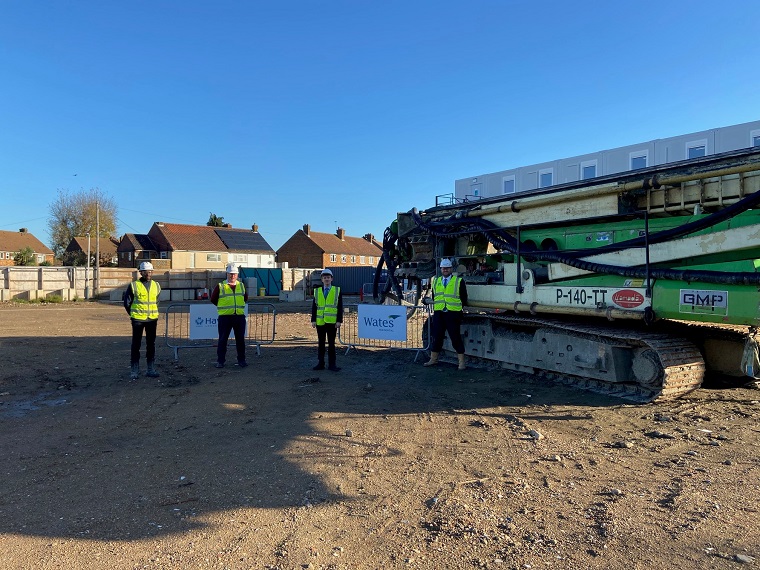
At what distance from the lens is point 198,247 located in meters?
52.2

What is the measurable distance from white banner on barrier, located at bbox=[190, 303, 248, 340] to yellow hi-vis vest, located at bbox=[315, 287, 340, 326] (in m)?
2.01

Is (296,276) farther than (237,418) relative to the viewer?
Yes

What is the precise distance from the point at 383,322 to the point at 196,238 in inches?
1849

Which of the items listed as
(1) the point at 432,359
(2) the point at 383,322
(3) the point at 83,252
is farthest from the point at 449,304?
(3) the point at 83,252

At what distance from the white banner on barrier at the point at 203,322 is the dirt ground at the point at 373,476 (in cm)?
241

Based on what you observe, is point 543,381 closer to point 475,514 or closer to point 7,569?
point 475,514

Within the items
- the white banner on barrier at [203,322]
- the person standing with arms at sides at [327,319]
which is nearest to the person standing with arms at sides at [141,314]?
the white banner on barrier at [203,322]

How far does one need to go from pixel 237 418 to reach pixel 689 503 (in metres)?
4.39

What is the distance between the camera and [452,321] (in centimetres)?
873

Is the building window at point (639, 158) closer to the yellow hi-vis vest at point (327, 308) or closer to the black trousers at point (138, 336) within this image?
the yellow hi-vis vest at point (327, 308)

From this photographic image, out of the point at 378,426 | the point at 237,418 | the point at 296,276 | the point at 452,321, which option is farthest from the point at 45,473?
the point at 296,276

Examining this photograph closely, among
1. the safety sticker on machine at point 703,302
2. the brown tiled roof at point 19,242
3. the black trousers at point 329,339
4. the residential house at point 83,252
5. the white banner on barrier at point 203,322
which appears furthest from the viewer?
the brown tiled roof at point 19,242

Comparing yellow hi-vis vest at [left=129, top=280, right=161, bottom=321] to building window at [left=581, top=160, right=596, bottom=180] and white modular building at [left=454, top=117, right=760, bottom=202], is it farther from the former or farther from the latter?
building window at [left=581, top=160, right=596, bottom=180]

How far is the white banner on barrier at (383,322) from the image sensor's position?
10.0 metres
